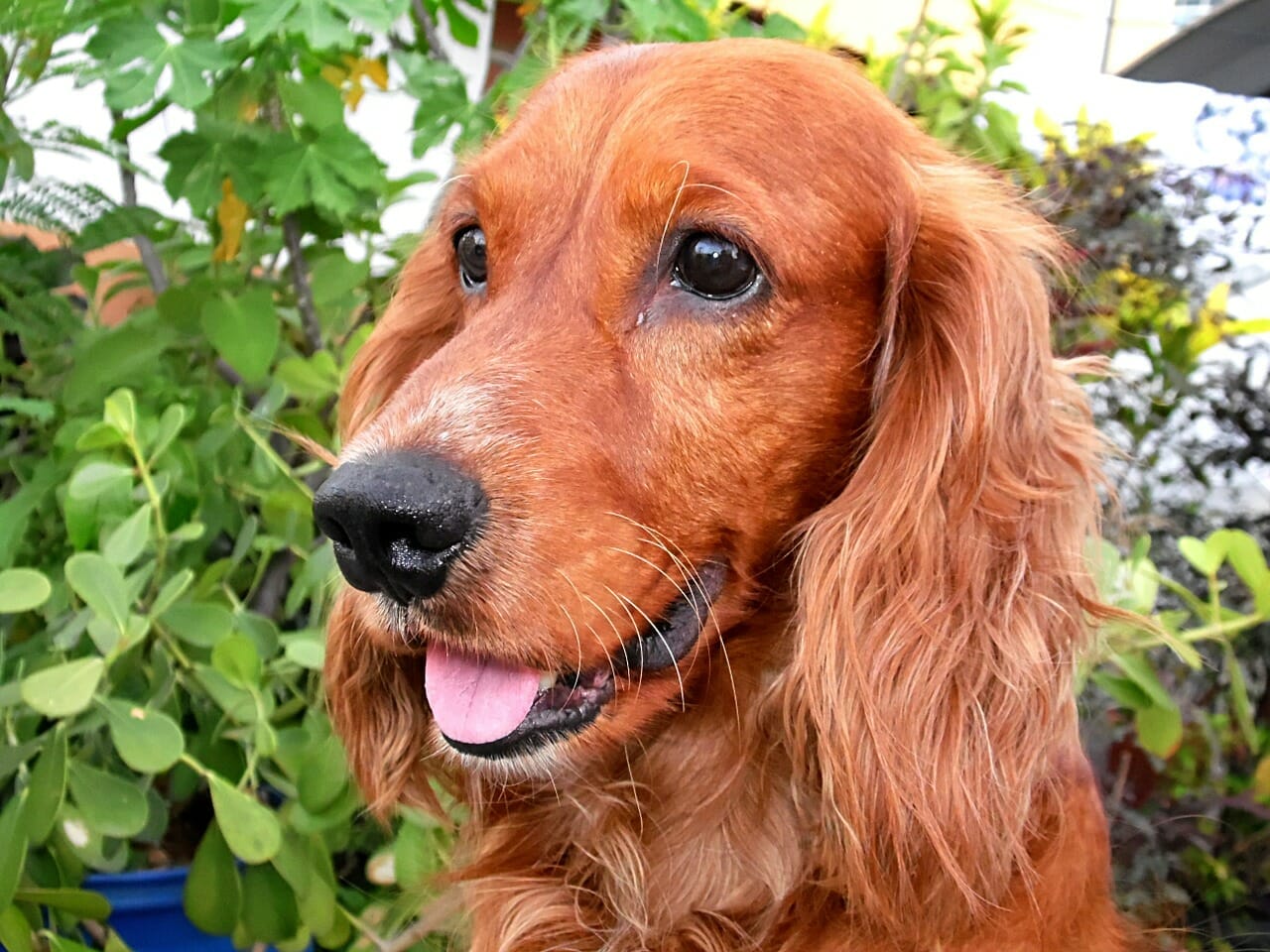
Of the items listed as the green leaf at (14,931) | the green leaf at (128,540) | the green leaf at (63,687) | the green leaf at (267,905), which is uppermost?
the green leaf at (128,540)

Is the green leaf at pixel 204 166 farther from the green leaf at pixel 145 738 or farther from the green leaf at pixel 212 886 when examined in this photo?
the green leaf at pixel 212 886

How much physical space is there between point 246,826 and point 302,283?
3.90ft

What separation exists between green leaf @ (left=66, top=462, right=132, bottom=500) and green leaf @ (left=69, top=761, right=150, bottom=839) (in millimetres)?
401

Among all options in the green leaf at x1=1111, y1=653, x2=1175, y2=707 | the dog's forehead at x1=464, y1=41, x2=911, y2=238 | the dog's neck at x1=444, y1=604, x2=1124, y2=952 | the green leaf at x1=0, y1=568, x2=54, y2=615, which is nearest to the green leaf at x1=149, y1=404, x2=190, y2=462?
the green leaf at x1=0, y1=568, x2=54, y2=615

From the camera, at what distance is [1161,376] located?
240 cm

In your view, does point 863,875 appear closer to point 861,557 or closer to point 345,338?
point 861,557

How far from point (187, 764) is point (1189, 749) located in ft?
6.24

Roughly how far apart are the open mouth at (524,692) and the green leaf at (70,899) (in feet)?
2.10

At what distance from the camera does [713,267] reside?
143 cm

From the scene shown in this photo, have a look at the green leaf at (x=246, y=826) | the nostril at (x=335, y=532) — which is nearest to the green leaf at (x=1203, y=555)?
the nostril at (x=335, y=532)

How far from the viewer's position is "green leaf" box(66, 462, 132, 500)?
1.65 meters

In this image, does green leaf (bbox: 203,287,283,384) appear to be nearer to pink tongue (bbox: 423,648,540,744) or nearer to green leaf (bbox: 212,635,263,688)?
green leaf (bbox: 212,635,263,688)

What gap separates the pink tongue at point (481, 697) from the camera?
1.36 metres

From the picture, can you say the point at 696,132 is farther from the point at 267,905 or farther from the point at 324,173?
the point at 267,905
